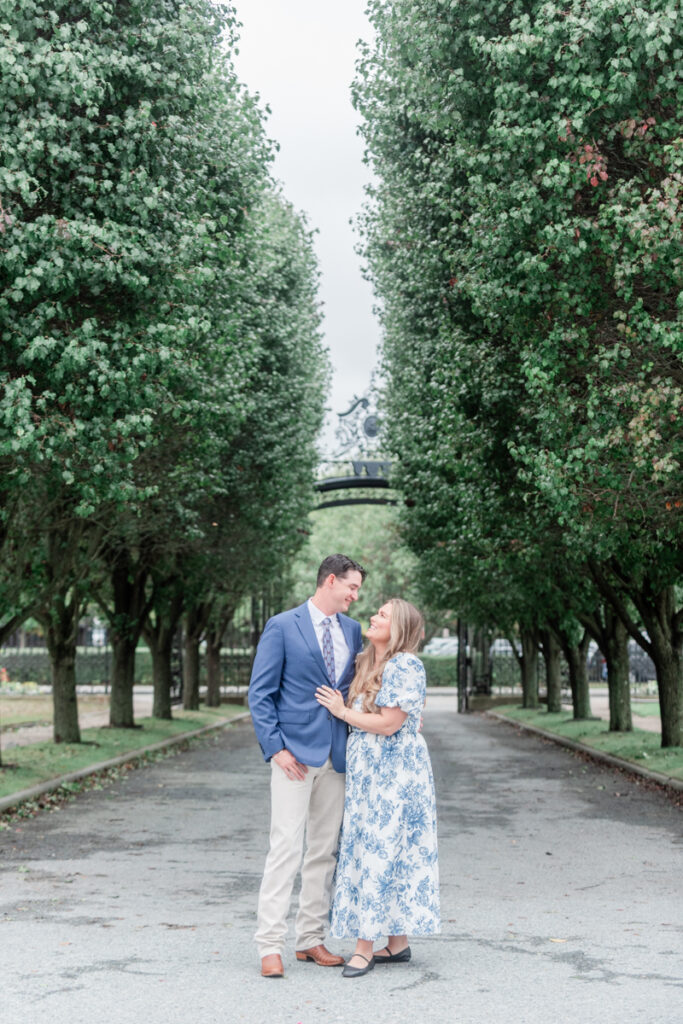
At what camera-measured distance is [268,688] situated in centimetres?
639

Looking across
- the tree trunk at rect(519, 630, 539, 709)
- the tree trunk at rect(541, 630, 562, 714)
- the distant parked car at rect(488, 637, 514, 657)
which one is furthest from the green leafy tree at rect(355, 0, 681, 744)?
the distant parked car at rect(488, 637, 514, 657)

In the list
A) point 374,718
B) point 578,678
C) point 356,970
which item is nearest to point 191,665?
point 578,678

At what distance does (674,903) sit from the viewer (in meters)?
8.62

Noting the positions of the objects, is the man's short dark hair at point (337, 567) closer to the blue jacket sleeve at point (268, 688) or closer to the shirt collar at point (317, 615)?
the shirt collar at point (317, 615)

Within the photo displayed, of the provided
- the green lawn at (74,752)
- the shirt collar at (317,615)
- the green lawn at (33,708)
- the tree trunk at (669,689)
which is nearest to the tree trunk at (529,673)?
the green lawn at (33,708)

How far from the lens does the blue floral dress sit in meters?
6.22

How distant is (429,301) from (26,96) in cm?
956

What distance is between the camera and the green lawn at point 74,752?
53.3ft

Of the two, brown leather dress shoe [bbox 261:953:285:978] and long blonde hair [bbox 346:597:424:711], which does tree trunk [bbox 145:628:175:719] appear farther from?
brown leather dress shoe [bbox 261:953:285:978]

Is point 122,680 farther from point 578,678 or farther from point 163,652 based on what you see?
point 578,678

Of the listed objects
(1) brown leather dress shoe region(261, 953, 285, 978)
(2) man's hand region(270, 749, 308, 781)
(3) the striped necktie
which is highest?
(3) the striped necktie

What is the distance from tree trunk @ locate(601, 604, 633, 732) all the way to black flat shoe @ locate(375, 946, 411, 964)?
783 inches

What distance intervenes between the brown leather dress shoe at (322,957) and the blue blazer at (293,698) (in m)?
0.98

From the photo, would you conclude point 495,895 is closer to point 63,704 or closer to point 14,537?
point 14,537
